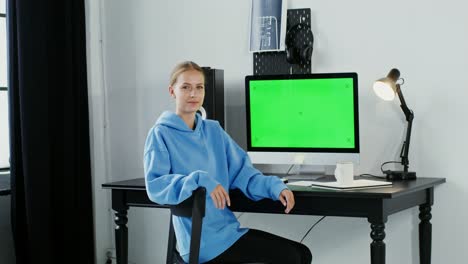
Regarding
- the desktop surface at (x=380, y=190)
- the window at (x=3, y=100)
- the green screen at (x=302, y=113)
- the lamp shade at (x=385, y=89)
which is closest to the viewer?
the desktop surface at (x=380, y=190)

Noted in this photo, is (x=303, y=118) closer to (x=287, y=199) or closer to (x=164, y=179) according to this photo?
(x=287, y=199)

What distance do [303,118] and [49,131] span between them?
131 cm

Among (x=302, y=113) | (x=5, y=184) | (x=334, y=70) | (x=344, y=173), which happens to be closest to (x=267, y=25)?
(x=334, y=70)

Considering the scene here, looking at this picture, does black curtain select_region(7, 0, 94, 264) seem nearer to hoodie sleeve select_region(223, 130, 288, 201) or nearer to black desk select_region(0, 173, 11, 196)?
black desk select_region(0, 173, 11, 196)

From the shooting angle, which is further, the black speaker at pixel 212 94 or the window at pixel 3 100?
the window at pixel 3 100

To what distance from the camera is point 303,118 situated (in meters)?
3.42

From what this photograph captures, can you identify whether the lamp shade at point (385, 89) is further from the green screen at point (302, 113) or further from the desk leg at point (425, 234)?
the desk leg at point (425, 234)

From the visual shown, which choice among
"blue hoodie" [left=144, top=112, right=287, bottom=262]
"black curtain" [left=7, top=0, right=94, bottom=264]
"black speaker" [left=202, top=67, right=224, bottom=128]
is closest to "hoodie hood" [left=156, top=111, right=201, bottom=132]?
"blue hoodie" [left=144, top=112, right=287, bottom=262]

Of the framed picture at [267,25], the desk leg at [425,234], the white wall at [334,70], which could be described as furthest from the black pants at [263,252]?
the framed picture at [267,25]

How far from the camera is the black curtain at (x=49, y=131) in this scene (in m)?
3.68

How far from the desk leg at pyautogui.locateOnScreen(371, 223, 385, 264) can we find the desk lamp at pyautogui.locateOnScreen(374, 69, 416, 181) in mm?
481

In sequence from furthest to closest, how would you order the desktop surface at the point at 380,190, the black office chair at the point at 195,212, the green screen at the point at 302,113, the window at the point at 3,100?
1. the window at the point at 3,100
2. the green screen at the point at 302,113
3. the desktop surface at the point at 380,190
4. the black office chair at the point at 195,212

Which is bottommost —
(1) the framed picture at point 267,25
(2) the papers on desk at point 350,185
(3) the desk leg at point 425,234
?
(3) the desk leg at point 425,234

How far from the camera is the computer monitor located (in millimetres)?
3320
